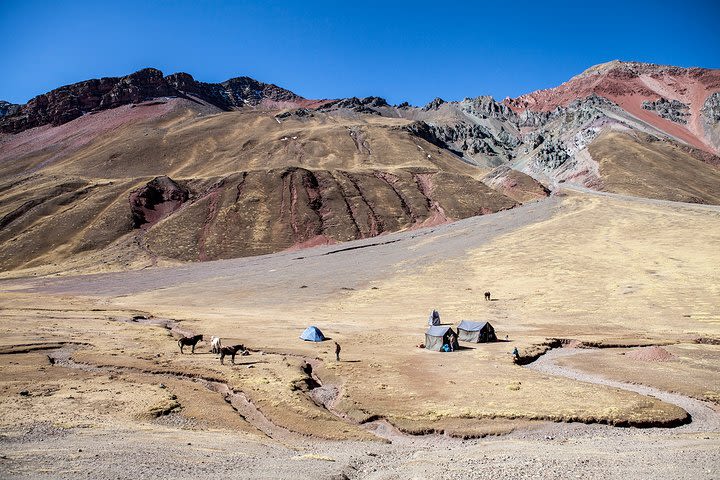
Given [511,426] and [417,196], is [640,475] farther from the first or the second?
[417,196]

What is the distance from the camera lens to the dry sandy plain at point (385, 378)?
16906mm

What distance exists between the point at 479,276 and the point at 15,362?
60480mm


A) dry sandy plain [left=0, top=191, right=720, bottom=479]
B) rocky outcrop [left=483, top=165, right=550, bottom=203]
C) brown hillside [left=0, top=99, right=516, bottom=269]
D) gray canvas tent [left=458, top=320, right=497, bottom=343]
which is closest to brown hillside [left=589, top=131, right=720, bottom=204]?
rocky outcrop [left=483, top=165, right=550, bottom=203]

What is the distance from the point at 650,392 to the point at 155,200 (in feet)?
422

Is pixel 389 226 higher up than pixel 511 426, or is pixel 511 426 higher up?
pixel 389 226

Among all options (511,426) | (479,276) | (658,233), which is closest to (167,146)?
(479,276)

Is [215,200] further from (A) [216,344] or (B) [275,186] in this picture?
(A) [216,344]

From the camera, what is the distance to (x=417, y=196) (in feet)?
458

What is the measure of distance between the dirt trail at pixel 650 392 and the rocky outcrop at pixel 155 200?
358ft

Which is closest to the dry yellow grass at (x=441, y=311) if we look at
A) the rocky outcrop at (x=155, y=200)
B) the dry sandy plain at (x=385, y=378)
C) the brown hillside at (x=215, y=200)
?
the dry sandy plain at (x=385, y=378)

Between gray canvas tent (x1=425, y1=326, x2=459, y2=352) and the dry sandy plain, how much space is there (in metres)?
1.54

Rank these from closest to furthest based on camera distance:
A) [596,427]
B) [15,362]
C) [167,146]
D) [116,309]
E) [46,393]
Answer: [596,427] → [46,393] → [15,362] → [116,309] → [167,146]

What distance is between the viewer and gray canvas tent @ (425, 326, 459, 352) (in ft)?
128

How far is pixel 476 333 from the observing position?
42.6 meters
